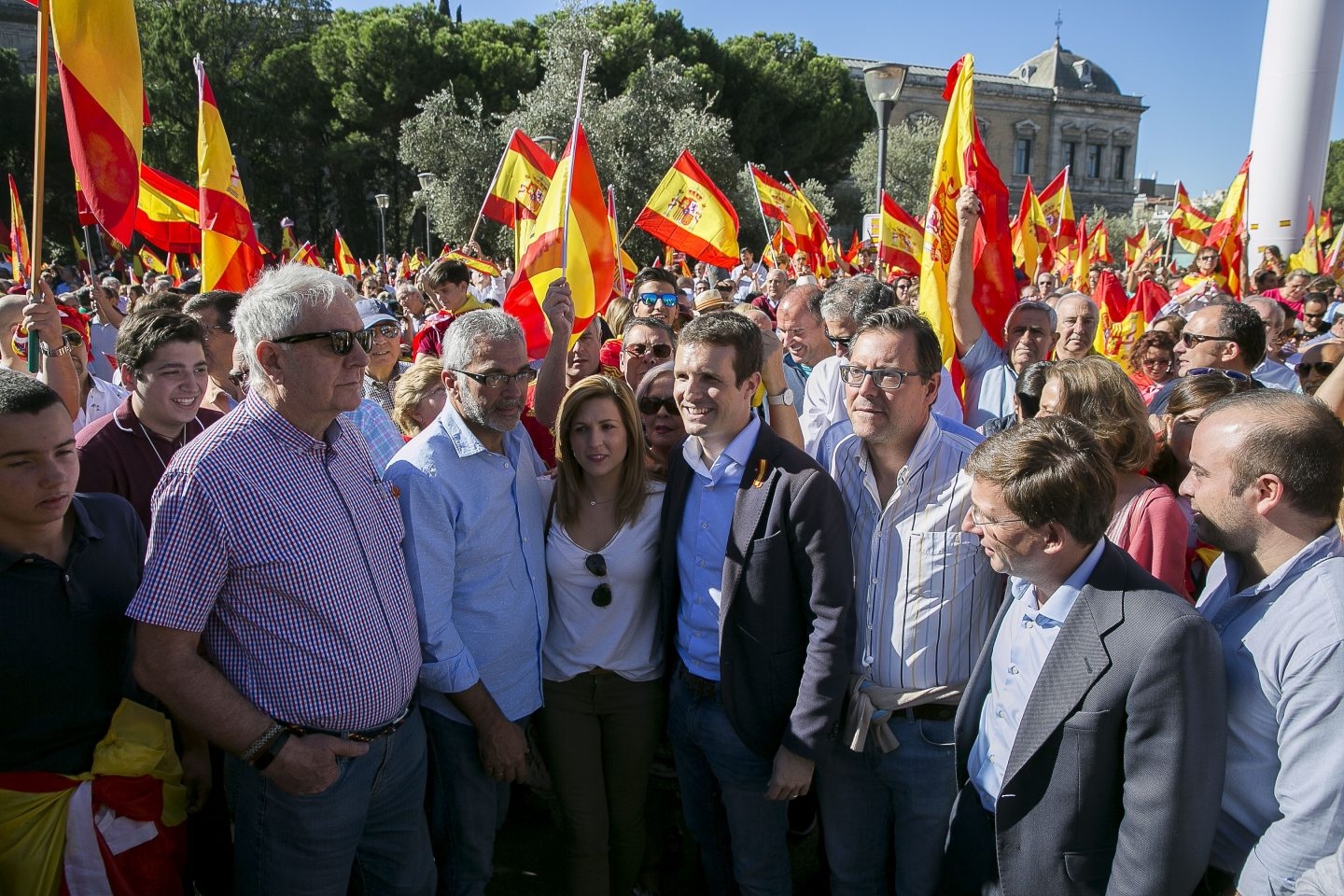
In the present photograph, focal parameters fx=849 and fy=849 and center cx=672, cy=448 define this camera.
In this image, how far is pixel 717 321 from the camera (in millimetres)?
2637

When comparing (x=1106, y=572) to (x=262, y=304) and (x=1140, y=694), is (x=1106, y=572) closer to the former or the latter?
(x=1140, y=694)

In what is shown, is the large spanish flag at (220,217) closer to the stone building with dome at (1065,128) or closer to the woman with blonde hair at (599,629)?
the woman with blonde hair at (599,629)

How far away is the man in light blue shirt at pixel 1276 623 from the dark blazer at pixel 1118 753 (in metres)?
0.10

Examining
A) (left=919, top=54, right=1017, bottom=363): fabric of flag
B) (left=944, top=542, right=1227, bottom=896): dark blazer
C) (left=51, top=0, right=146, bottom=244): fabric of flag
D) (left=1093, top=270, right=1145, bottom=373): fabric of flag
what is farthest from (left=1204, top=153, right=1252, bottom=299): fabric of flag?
(left=51, top=0, right=146, bottom=244): fabric of flag

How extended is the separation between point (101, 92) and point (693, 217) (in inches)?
217

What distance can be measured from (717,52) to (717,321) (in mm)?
40898

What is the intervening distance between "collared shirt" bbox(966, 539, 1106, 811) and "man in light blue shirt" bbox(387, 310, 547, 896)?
1.30 meters

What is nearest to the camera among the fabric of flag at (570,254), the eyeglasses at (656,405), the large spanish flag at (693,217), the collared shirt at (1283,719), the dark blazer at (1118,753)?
the collared shirt at (1283,719)

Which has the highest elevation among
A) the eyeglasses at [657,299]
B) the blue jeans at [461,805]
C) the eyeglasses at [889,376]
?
the eyeglasses at [657,299]

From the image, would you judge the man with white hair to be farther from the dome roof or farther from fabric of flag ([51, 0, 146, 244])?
the dome roof

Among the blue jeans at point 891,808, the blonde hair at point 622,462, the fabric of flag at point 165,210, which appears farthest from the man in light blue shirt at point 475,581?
the fabric of flag at point 165,210

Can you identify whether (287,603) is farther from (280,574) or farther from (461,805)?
(461,805)

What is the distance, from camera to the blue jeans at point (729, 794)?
254 centimetres

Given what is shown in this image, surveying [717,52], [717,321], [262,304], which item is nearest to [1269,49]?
[717,321]
